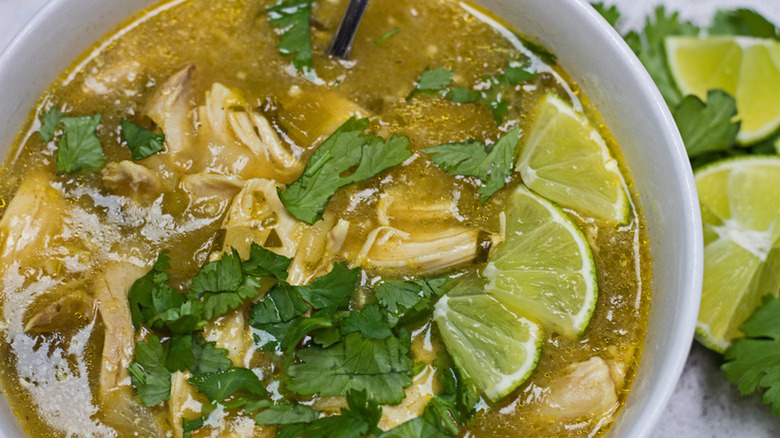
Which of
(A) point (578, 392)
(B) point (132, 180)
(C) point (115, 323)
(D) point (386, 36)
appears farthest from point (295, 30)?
(A) point (578, 392)

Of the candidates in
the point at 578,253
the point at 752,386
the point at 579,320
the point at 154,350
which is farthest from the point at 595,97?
the point at 154,350

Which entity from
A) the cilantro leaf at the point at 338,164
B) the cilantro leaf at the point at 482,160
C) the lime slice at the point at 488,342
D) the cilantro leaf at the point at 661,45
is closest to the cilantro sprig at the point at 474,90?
the cilantro leaf at the point at 482,160

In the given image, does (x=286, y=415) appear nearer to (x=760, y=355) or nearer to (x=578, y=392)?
(x=578, y=392)

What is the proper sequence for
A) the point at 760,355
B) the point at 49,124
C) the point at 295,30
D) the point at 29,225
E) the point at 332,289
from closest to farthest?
the point at 332,289
the point at 29,225
the point at 49,124
the point at 295,30
the point at 760,355

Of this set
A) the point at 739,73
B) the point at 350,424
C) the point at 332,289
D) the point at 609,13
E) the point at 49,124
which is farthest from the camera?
the point at 739,73

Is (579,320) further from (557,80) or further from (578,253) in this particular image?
(557,80)

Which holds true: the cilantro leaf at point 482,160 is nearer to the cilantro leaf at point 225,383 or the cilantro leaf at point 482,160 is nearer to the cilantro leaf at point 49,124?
the cilantro leaf at point 225,383

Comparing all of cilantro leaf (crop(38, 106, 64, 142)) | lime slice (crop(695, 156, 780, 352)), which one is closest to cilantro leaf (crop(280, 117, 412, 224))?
cilantro leaf (crop(38, 106, 64, 142))

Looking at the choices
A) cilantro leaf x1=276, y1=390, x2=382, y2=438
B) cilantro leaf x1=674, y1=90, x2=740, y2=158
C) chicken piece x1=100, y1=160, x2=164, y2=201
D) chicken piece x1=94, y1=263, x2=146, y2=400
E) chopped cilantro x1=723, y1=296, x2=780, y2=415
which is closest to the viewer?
cilantro leaf x1=276, y1=390, x2=382, y2=438

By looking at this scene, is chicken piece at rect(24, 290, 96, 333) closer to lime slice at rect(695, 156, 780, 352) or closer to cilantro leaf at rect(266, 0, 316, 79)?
cilantro leaf at rect(266, 0, 316, 79)
